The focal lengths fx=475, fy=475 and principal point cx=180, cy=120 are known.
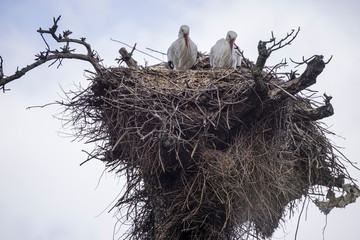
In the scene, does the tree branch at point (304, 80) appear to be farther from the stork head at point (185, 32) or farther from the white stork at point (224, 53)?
the stork head at point (185, 32)

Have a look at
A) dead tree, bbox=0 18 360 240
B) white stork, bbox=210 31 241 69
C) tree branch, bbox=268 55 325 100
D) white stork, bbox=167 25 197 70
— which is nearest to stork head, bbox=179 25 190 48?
white stork, bbox=167 25 197 70

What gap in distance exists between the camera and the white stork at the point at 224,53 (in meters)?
6.35

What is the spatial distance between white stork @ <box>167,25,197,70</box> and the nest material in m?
1.78

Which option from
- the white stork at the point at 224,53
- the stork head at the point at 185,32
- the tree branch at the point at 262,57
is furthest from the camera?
the stork head at the point at 185,32

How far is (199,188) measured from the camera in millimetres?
4199

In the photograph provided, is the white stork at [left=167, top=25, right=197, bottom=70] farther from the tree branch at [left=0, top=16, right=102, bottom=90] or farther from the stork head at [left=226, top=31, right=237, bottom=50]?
the tree branch at [left=0, top=16, right=102, bottom=90]

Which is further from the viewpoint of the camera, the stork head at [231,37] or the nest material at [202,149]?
the stork head at [231,37]

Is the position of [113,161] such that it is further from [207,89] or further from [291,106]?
[291,106]

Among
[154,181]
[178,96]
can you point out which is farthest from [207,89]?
[154,181]

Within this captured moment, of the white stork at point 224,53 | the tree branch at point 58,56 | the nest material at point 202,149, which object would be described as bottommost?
the nest material at point 202,149

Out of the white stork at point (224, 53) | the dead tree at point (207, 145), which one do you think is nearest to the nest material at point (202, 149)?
the dead tree at point (207, 145)

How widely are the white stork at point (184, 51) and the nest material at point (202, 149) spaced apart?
1.78 metres

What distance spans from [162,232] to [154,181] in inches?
19.5

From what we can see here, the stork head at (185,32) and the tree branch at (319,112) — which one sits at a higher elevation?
the stork head at (185,32)
